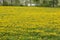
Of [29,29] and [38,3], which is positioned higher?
[29,29]

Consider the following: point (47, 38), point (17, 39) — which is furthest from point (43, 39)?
point (17, 39)

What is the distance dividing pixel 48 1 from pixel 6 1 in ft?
27.7

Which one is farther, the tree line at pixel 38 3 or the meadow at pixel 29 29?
the tree line at pixel 38 3

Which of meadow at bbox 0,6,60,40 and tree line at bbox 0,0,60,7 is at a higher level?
meadow at bbox 0,6,60,40

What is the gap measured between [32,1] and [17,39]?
35.0 metres

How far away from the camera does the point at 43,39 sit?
884 cm

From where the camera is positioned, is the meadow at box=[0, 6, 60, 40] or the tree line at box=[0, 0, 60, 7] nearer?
the meadow at box=[0, 6, 60, 40]

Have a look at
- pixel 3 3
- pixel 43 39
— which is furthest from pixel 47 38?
pixel 3 3

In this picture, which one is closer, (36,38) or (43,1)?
(36,38)

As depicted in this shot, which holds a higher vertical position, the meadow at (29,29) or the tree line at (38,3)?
the meadow at (29,29)

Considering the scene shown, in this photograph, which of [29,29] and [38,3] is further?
[38,3]

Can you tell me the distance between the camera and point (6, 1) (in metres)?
41.8

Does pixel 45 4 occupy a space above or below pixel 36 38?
below

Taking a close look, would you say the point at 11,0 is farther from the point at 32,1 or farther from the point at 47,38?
the point at 47,38
